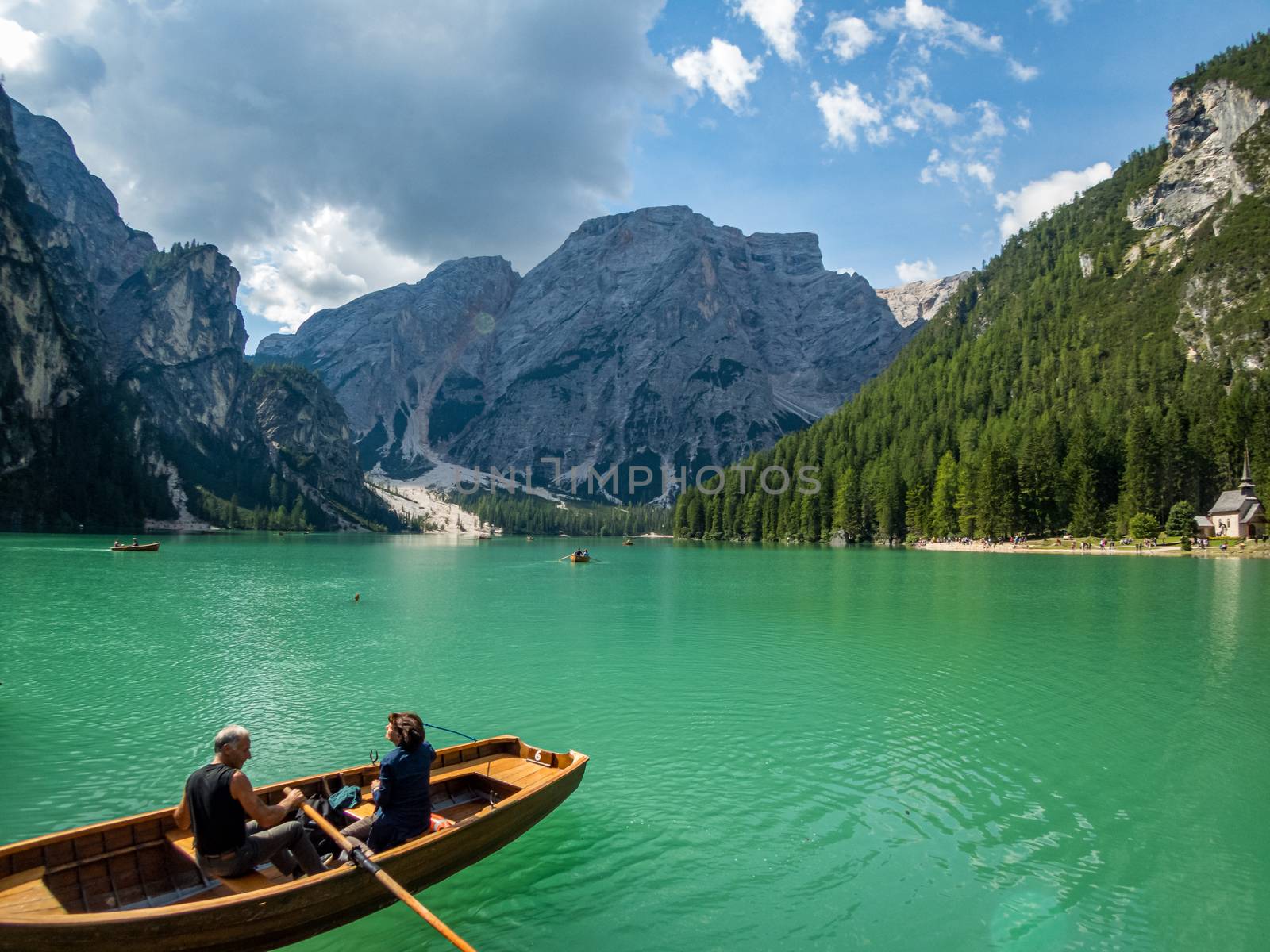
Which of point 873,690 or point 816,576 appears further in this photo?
point 816,576

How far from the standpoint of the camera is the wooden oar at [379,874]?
9.81 metres

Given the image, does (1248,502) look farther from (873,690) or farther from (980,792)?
(980,792)

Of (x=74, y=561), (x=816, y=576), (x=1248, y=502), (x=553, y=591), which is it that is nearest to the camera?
(x=553, y=591)

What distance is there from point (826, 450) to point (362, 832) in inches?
7558

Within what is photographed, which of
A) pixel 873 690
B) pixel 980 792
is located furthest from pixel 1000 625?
pixel 980 792

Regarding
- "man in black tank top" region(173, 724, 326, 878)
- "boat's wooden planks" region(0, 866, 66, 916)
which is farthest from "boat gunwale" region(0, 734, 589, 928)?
"man in black tank top" region(173, 724, 326, 878)

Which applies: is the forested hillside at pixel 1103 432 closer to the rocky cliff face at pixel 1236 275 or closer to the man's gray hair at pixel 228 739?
the rocky cliff face at pixel 1236 275

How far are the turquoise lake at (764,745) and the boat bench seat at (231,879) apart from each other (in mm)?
1150

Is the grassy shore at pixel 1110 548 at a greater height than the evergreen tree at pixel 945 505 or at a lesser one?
lesser

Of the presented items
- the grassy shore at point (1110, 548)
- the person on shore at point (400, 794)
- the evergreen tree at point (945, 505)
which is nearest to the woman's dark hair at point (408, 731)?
the person on shore at point (400, 794)

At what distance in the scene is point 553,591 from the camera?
68.4 meters

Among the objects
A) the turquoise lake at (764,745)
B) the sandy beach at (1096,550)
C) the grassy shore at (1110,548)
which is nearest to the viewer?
the turquoise lake at (764,745)

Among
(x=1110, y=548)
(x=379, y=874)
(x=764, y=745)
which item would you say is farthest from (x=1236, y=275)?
(x=379, y=874)

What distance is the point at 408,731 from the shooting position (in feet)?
41.6
